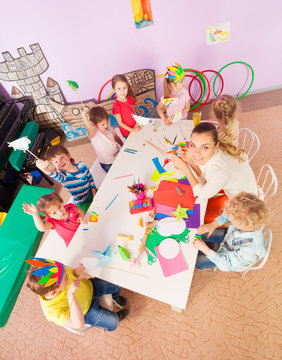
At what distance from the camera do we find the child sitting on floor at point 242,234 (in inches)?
46.4

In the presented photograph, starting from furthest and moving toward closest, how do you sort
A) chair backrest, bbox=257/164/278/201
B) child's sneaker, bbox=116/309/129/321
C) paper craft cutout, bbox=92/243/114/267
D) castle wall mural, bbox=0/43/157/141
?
1. castle wall mural, bbox=0/43/157/141
2. child's sneaker, bbox=116/309/129/321
3. chair backrest, bbox=257/164/278/201
4. paper craft cutout, bbox=92/243/114/267

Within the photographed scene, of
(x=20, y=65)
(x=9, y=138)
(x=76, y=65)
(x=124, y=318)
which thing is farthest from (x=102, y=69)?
(x=124, y=318)

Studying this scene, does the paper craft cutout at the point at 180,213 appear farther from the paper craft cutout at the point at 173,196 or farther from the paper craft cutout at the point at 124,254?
the paper craft cutout at the point at 124,254

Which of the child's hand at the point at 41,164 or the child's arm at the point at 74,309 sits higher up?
the child's hand at the point at 41,164

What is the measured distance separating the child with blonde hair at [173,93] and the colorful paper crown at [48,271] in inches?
63.9

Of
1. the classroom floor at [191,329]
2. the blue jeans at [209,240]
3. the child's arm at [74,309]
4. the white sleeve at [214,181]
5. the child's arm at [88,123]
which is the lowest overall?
the classroom floor at [191,329]

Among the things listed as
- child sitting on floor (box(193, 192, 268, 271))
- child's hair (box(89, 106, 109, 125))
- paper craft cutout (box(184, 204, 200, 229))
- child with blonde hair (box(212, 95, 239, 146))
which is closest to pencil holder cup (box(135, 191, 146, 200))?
paper craft cutout (box(184, 204, 200, 229))

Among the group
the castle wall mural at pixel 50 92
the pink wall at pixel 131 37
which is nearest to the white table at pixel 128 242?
the castle wall mural at pixel 50 92

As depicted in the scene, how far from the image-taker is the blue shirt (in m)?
1.25

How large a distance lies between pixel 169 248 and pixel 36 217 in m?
0.90

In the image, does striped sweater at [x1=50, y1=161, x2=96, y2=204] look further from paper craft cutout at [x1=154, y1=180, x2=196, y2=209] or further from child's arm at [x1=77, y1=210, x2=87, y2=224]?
paper craft cutout at [x1=154, y1=180, x2=196, y2=209]

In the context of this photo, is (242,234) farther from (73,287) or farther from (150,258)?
(73,287)

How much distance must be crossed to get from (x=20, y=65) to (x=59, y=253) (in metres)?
2.62

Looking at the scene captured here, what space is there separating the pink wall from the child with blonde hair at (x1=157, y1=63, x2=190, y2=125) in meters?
0.79
